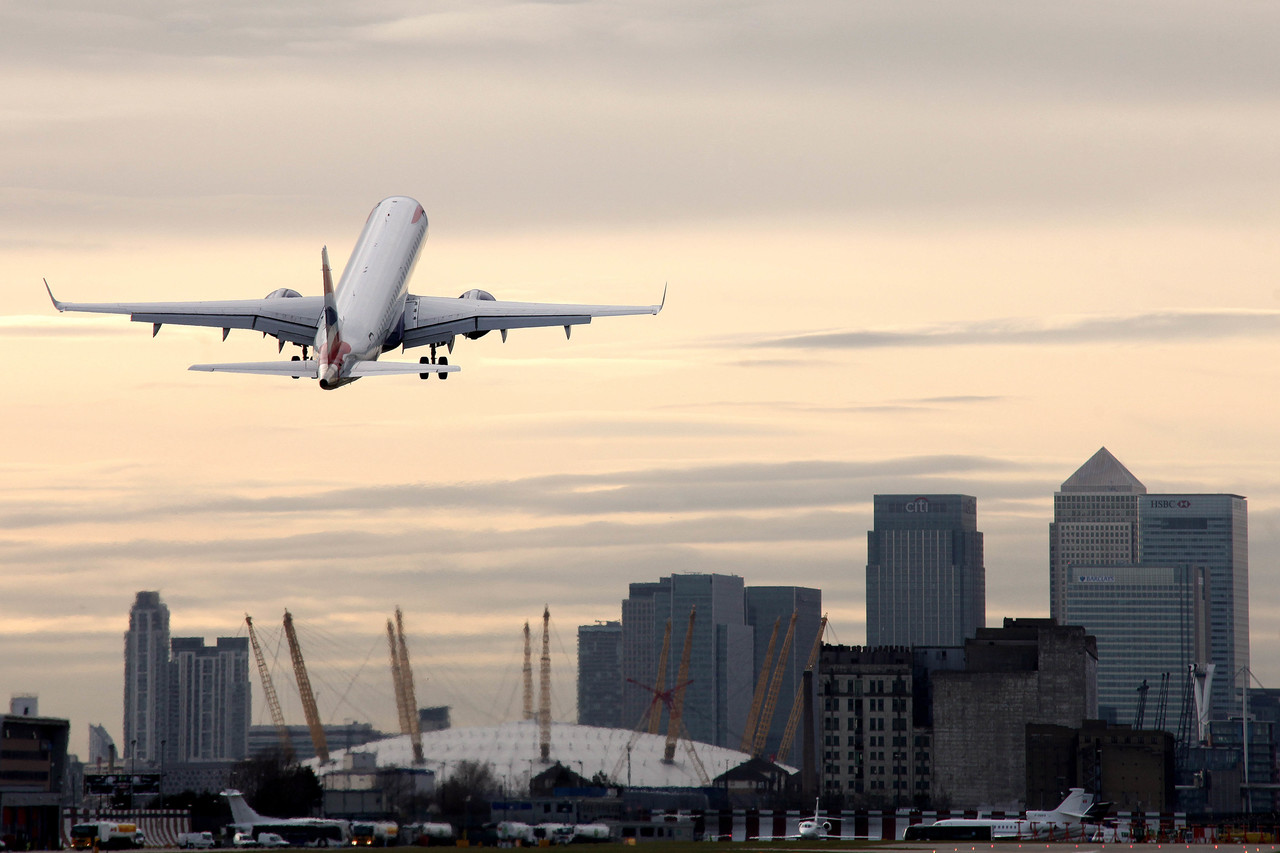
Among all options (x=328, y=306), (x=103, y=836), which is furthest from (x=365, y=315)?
(x=103, y=836)

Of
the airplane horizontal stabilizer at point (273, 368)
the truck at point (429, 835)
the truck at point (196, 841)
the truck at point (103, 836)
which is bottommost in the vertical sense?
the truck at point (196, 841)

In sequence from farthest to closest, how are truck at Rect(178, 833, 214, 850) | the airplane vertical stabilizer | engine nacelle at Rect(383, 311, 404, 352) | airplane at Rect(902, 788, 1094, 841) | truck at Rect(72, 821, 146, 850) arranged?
the airplane vertical stabilizer < airplane at Rect(902, 788, 1094, 841) < truck at Rect(178, 833, 214, 850) < truck at Rect(72, 821, 146, 850) < engine nacelle at Rect(383, 311, 404, 352)

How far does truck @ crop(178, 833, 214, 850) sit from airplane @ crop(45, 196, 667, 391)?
60.7 m

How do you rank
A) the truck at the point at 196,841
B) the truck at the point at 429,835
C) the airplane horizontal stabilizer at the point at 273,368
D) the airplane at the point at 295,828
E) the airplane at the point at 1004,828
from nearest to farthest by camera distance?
the airplane horizontal stabilizer at the point at 273,368
the airplane at the point at 295,828
the truck at the point at 196,841
the truck at the point at 429,835
the airplane at the point at 1004,828

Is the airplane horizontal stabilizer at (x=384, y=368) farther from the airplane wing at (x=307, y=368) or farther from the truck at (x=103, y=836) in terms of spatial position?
the truck at (x=103, y=836)

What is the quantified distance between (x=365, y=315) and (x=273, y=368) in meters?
16.2

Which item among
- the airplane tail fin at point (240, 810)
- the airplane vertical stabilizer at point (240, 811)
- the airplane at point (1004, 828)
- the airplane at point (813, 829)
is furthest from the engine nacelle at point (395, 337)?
the airplane at point (813, 829)

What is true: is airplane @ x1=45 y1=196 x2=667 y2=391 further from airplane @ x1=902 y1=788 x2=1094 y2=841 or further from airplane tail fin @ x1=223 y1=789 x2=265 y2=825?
airplane @ x1=902 y1=788 x2=1094 y2=841

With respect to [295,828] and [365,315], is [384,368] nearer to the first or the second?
[365,315]

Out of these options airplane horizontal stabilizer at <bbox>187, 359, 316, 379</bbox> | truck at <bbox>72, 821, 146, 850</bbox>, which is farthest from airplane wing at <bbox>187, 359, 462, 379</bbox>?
truck at <bbox>72, 821, 146, 850</bbox>

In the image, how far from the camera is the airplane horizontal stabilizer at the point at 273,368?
105 meters

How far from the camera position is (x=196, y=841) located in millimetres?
176125

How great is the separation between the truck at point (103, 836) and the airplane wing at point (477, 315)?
5728 centimetres

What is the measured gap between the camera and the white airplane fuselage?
379 ft
